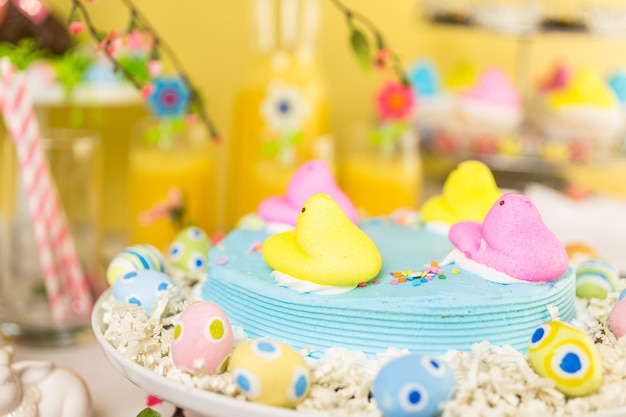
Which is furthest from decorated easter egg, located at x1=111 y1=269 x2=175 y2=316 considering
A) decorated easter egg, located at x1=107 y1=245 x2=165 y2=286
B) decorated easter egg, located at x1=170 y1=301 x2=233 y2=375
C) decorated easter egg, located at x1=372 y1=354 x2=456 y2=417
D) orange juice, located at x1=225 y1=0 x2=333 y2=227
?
orange juice, located at x1=225 y1=0 x2=333 y2=227

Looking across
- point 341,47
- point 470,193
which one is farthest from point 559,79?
point 470,193

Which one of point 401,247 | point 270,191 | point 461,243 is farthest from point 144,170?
point 461,243

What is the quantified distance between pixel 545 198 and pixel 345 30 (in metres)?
0.71

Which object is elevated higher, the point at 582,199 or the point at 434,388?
the point at 434,388

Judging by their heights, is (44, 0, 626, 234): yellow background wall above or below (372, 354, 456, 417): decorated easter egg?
above

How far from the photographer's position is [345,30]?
7.03ft

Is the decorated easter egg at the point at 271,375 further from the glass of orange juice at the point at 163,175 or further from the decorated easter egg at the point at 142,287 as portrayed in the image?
the glass of orange juice at the point at 163,175

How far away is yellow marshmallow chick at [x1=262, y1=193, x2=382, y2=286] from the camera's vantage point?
85 cm

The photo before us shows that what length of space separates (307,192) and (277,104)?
29.0 inches

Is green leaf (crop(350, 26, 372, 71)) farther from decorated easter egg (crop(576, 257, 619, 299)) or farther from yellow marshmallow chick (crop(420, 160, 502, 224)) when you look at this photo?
decorated easter egg (crop(576, 257, 619, 299))

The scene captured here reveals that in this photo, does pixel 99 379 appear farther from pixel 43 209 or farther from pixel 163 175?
pixel 163 175

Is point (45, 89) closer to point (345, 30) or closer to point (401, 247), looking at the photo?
point (401, 247)

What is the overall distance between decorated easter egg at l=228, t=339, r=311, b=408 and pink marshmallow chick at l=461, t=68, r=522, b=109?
1.40 m

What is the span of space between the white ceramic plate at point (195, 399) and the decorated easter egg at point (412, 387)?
0.06 metres
